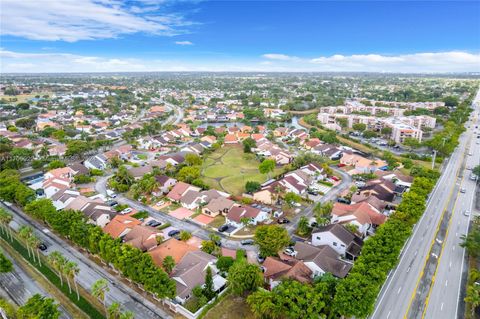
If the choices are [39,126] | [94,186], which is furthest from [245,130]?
[39,126]

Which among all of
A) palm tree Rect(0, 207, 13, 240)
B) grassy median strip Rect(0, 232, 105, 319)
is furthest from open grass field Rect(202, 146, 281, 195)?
palm tree Rect(0, 207, 13, 240)

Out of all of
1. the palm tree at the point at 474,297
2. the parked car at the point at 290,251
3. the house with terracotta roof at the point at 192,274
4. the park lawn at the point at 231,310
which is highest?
the palm tree at the point at 474,297

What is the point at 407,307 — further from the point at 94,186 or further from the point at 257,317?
the point at 94,186

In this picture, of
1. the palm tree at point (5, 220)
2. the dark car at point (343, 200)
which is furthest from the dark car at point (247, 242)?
the palm tree at point (5, 220)

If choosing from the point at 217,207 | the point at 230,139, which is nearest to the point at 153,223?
the point at 217,207

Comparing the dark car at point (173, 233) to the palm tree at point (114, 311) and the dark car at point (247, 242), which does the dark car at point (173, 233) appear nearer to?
the dark car at point (247, 242)

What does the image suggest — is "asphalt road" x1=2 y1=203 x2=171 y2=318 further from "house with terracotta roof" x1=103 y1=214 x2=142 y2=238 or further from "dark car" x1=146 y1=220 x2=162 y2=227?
"dark car" x1=146 y1=220 x2=162 y2=227
